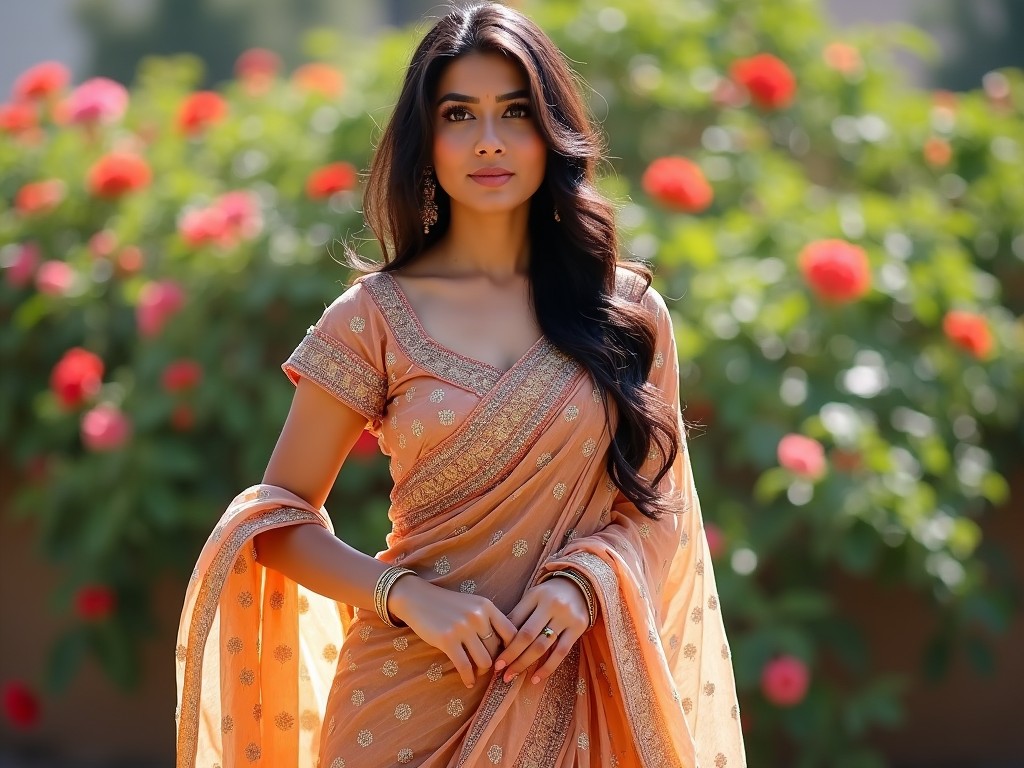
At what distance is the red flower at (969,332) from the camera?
419 centimetres

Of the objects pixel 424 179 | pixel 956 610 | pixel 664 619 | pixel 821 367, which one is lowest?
pixel 956 610

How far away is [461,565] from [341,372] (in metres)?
0.32

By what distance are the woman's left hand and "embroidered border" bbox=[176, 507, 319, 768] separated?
356 millimetres

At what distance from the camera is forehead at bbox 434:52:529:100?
212 centimetres

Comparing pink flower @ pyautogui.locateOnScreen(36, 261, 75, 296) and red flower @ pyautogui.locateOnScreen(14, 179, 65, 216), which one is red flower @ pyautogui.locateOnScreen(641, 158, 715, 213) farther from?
red flower @ pyautogui.locateOnScreen(14, 179, 65, 216)

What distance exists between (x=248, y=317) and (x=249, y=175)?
0.66 metres

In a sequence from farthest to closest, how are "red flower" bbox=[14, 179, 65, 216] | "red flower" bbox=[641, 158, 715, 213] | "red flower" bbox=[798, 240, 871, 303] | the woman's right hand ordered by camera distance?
"red flower" bbox=[14, 179, 65, 216] → "red flower" bbox=[641, 158, 715, 213] → "red flower" bbox=[798, 240, 871, 303] → the woman's right hand

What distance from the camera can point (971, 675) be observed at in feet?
15.0

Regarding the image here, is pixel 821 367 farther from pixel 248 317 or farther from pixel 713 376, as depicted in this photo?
pixel 248 317

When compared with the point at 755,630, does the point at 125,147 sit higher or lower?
higher

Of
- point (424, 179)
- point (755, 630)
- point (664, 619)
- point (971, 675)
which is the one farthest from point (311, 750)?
point (971, 675)

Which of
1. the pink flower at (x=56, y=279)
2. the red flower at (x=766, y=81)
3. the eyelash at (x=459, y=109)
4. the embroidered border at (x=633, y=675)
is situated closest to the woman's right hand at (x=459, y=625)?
the embroidered border at (x=633, y=675)

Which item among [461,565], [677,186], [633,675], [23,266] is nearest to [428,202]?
[461,565]

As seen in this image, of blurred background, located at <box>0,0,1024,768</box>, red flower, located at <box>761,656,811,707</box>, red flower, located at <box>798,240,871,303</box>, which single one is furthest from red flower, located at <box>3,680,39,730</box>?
red flower, located at <box>798,240,871,303</box>
